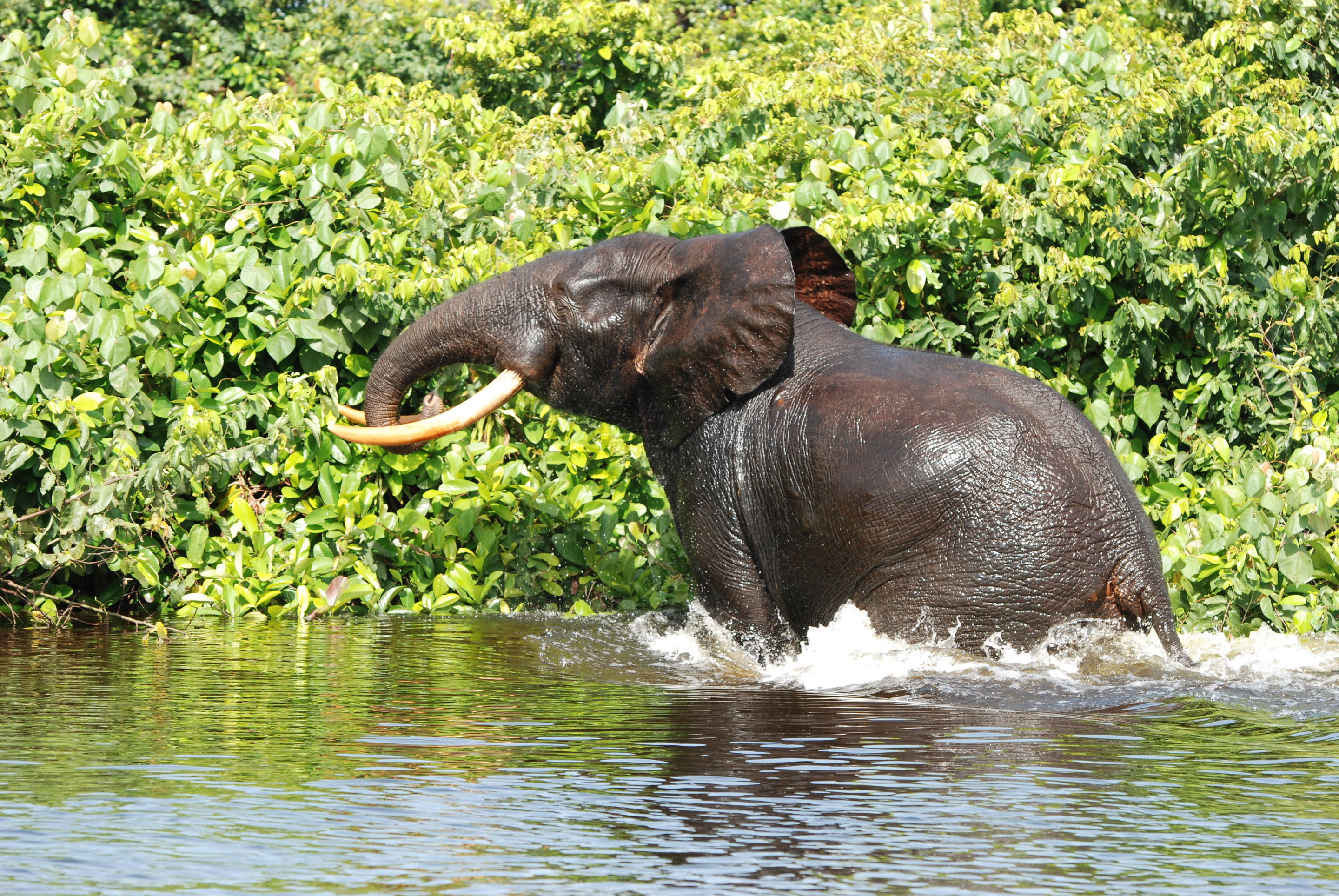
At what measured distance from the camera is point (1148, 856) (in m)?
3.36

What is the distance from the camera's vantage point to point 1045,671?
542cm

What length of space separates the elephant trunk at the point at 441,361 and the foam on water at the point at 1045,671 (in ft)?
3.86

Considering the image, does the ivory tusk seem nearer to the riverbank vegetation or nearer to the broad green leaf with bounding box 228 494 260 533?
the riverbank vegetation

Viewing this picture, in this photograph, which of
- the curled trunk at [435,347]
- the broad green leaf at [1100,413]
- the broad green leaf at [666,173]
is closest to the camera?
the curled trunk at [435,347]

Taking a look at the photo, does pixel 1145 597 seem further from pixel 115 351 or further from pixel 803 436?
pixel 115 351

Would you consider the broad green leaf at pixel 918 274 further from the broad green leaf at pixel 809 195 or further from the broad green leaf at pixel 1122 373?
the broad green leaf at pixel 1122 373

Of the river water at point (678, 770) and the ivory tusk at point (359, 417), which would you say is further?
the ivory tusk at point (359, 417)

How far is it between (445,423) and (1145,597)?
2.56 m

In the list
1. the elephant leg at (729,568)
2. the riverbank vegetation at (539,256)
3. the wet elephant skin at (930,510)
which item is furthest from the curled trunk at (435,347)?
the riverbank vegetation at (539,256)

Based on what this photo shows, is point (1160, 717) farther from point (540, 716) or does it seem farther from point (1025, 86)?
point (1025, 86)

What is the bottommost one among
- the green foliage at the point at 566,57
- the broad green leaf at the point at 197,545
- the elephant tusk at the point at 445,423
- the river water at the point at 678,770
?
the river water at the point at 678,770

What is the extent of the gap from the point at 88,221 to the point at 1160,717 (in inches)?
231

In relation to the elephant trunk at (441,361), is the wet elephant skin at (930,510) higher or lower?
lower

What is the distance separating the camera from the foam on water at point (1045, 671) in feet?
16.6
